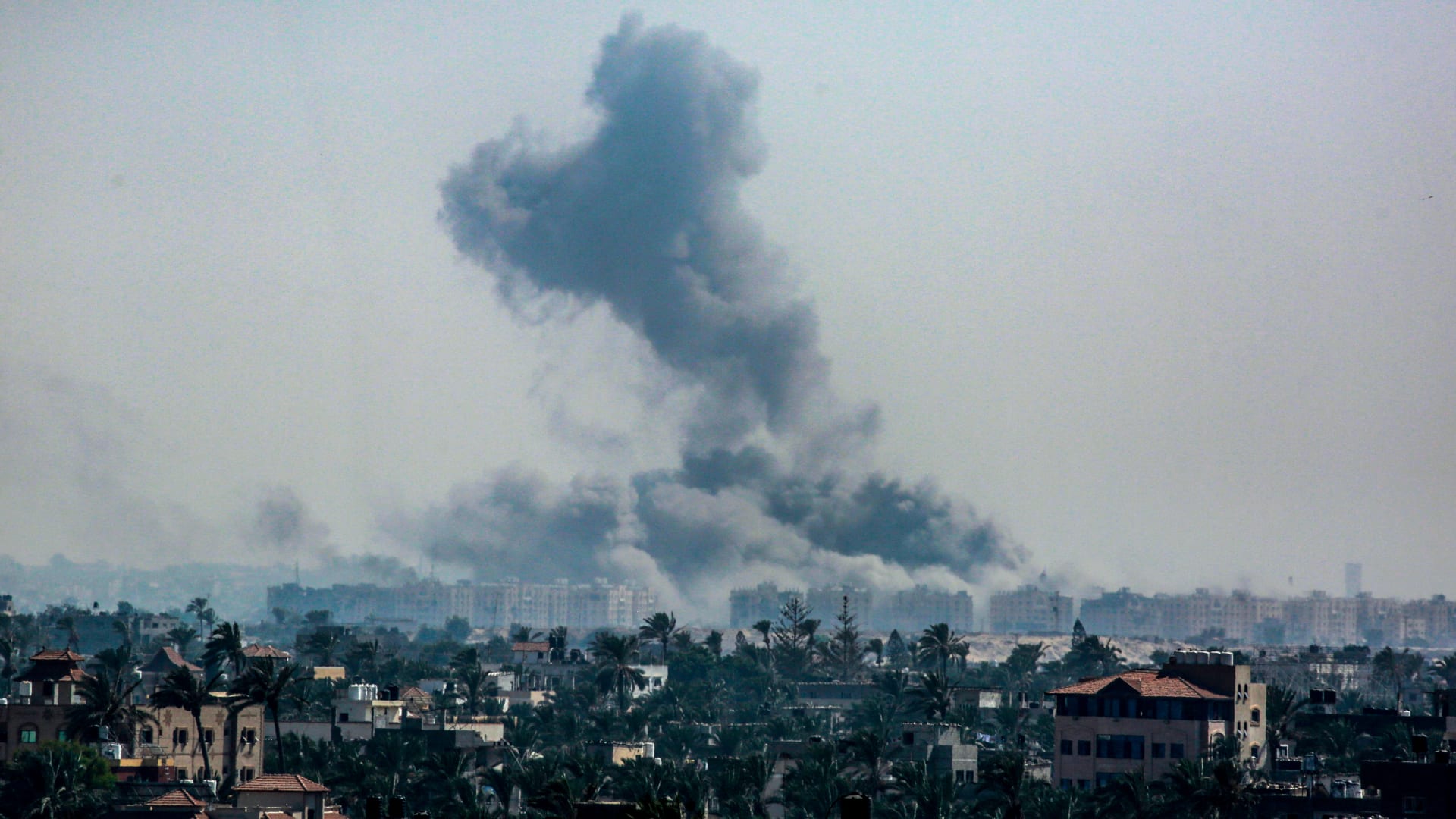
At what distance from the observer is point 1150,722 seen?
129m

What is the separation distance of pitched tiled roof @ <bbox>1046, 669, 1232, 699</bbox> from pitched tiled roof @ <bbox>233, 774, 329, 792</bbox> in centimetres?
4425

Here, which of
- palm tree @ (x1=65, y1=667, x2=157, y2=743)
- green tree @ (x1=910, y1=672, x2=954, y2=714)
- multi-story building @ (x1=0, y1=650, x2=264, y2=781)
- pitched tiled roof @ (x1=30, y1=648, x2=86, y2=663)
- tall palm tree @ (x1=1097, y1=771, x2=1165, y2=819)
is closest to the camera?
tall palm tree @ (x1=1097, y1=771, x2=1165, y2=819)

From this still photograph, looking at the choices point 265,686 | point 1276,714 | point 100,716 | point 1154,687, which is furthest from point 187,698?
point 1276,714

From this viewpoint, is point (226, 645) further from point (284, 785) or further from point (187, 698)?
point (284, 785)

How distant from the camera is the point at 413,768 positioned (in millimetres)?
131250

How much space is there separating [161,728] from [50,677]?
23.6 ft

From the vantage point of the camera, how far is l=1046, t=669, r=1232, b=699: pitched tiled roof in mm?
129750

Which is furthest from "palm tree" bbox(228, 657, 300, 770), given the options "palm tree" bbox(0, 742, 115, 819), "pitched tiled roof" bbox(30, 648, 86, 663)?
"palm tree" bbox(0, 742, 115, 819)

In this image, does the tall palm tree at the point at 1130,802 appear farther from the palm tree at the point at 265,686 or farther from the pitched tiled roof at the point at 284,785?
the palm tree at the point at 265,686

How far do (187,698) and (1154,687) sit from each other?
52250mm

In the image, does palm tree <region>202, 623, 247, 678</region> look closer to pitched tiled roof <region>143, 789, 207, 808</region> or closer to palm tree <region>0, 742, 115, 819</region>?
palm tree <region>0, 742, 115, 819</region>

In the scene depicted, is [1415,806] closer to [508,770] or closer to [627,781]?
[627,781]

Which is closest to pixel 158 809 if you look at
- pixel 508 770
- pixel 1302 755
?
pixel 508 770

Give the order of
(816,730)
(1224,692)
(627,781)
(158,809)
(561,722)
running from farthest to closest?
(816,730)
(561,722)
(1224,692)
(627,781)
(158,809)
